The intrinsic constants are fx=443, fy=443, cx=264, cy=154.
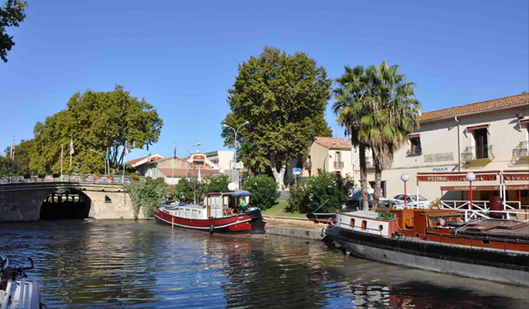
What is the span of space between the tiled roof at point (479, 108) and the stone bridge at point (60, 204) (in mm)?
36124

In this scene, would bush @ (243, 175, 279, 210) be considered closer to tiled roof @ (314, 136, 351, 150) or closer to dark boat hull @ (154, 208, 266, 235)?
dark boat hull @ (154, 208, 266, 235)

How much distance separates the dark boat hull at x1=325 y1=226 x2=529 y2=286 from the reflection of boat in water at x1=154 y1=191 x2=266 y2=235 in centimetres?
1124

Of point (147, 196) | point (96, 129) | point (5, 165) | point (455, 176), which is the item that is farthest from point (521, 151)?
point (5, 165)

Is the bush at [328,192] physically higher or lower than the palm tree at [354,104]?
lower

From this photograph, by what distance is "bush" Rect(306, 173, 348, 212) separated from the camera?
110 ft

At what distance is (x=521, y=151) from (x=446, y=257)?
49.1 feet

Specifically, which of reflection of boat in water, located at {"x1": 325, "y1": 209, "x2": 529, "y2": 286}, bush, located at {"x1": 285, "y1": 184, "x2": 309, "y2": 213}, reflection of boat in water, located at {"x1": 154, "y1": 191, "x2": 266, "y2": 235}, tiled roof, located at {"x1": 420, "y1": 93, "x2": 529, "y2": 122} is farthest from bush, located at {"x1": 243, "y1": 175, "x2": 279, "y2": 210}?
reflection of boat in water, located at {"x1": 325, "y1": 209, "x2": 529, "y2": 286}

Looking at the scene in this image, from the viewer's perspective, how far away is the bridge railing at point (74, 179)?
49.4 meters

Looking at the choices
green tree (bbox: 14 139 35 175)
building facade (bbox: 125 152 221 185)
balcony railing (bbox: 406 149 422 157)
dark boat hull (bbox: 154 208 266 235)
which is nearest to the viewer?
dark boat hull (bbox: 154 208 266 235)

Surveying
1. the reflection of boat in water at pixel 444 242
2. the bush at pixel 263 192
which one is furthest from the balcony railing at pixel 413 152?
the reflection of boat in water at pixel 444 242

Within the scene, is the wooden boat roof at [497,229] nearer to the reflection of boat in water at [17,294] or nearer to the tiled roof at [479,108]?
the tiled roof at [479,108]

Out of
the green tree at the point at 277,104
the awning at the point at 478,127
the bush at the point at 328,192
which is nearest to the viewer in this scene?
the awning at the point at 478,127

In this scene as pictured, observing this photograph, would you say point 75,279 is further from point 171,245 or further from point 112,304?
point 171,245

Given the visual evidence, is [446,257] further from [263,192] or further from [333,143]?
[333,143]
